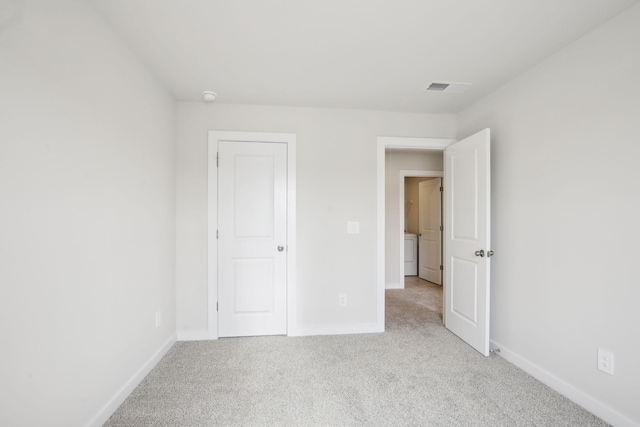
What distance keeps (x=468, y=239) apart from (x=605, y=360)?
119cm

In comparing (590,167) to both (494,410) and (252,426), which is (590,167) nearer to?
(494,410)

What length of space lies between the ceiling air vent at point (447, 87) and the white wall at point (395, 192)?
228cm

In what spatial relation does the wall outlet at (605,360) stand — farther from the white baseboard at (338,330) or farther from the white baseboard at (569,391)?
the white baseboard at (338,330)

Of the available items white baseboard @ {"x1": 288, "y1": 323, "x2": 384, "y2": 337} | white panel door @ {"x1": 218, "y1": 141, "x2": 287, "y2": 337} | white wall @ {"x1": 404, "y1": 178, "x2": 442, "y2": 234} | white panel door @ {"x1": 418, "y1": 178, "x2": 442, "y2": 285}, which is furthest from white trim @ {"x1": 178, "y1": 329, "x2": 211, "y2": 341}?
white wall @ {"x1": 404, "y1": 178, "x2": 442, "y2": 234}

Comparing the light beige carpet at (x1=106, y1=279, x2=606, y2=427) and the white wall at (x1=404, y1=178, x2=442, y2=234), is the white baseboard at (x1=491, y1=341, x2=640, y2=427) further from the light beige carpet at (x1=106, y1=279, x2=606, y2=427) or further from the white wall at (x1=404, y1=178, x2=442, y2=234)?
the white wall at (x1=404, y1=178, x2=442, y2=234)

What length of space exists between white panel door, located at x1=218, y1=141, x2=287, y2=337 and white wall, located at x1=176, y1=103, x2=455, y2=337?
7.0 inches

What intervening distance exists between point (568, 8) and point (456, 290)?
2.32 meters

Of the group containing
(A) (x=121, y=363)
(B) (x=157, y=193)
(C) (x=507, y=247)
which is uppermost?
(B) (x=157, y=193)

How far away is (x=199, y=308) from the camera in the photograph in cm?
275

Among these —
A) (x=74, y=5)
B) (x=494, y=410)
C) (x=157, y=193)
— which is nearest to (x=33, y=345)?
(x=157, y=193)

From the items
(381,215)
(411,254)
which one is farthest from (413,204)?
(381,215)

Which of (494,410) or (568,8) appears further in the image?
(494,410)

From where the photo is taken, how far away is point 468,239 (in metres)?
2.61

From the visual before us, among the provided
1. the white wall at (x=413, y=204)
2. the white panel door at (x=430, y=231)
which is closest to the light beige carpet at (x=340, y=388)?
the white panel door at (x=430, y=231)
